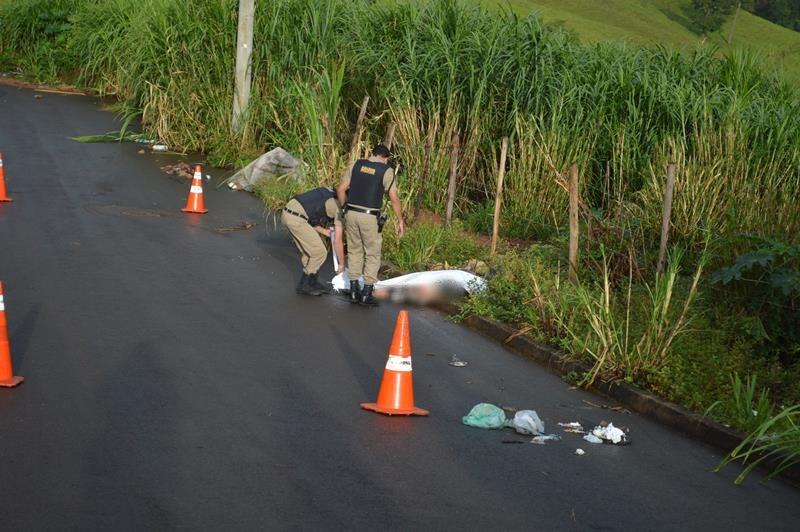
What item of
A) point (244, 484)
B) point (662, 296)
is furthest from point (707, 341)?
point (244, 484)

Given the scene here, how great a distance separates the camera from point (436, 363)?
1030 centimetres

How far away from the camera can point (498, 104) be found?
1850cm

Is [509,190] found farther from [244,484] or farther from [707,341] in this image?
[244,484]

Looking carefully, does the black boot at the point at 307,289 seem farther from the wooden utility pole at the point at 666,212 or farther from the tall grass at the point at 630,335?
the wooden utility pole at the point at 666,212

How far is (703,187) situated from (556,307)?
3516 millimetres

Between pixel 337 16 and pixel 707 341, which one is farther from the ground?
pixel 337 16

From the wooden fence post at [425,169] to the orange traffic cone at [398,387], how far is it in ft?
25.9

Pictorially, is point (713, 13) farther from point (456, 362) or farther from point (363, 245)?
point (456, 362)

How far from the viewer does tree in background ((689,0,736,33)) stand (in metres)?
90.1

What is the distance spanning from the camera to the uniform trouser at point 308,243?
12.9 m

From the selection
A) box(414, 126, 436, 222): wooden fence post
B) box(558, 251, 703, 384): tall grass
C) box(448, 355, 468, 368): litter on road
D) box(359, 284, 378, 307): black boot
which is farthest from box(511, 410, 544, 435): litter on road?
box(414, 126, 436, 222): wooden fence post

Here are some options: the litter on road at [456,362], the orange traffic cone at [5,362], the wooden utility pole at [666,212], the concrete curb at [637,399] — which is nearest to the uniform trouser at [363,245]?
the concrete curb at [637,399]

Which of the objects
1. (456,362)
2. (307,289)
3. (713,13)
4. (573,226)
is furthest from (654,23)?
(456,362)

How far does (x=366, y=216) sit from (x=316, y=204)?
2.20 ft
